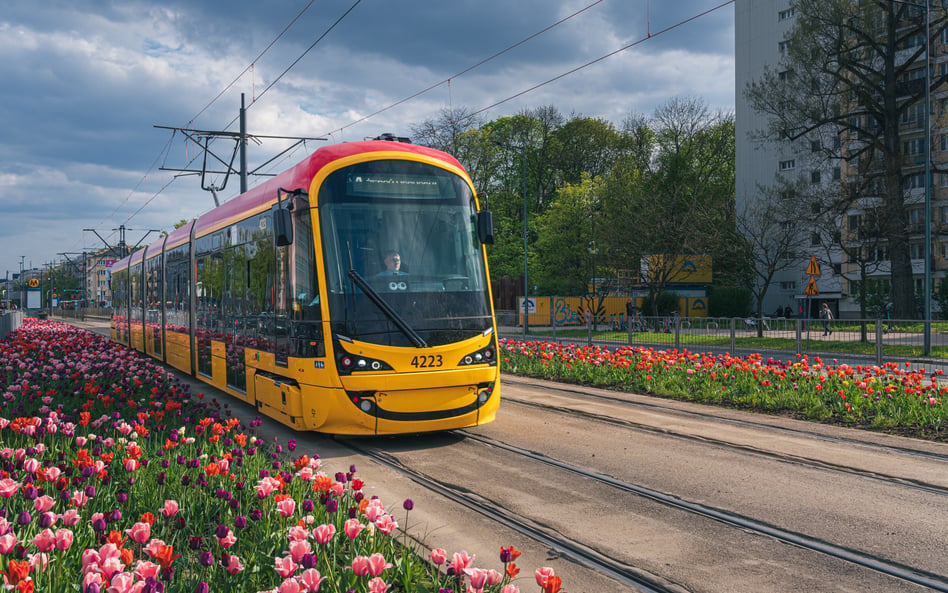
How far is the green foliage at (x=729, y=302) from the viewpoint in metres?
48.1

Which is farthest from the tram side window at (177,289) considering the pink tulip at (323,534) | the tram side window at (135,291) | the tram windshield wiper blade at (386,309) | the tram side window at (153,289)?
the pink tulip at (323,534)

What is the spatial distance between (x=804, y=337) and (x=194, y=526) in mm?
15202

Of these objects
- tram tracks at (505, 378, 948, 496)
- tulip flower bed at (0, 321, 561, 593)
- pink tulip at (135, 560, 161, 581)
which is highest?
pink tulip at (135, 560, 161, 581)

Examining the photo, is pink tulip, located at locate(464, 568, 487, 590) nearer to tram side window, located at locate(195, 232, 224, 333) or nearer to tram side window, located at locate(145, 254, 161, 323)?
tram side window, located at locate(195, 232, 224, 333)

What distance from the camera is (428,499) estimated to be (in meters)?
6.41

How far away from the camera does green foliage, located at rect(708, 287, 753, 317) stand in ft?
158

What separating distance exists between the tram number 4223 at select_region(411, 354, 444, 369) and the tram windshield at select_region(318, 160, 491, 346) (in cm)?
15

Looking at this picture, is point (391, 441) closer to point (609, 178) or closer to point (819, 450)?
point (819, 450)

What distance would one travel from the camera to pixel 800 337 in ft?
56.0

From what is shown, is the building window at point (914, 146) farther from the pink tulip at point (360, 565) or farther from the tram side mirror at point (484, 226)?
the pink tulip at point (360, 565)

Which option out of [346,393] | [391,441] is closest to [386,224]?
[346,393]

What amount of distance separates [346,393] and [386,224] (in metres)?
1.87

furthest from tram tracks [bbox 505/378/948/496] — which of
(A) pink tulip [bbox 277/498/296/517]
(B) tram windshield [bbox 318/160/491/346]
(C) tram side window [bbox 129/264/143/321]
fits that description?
(C) tram side window [bbox 129/264/143/321]

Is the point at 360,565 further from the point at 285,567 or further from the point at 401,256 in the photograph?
the point at 401,256
